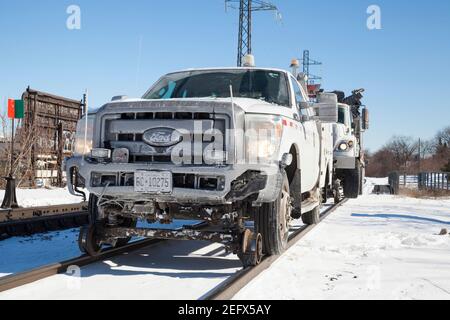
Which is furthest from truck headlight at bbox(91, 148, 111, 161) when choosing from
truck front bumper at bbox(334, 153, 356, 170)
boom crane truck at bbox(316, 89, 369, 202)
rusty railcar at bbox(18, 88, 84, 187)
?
rusty railcar at bbox(18, 88, 84, 187)

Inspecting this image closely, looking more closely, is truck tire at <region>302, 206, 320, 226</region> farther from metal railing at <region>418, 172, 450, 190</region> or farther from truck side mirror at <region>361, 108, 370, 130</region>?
metal railing at <region>418, 172, 450, 190</region>

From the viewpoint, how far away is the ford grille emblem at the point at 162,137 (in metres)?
4.49

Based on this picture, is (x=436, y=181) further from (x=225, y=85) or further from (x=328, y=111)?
(x=225, y=85)

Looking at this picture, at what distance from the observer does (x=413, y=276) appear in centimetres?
460

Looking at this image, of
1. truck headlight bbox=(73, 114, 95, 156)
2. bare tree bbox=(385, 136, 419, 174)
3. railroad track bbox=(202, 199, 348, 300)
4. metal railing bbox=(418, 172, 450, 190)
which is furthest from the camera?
bare tree bbox=(385, 136, 419, 174)

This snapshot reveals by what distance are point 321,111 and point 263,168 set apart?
1.87 m

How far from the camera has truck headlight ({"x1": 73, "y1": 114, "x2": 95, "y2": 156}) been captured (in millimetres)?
4875

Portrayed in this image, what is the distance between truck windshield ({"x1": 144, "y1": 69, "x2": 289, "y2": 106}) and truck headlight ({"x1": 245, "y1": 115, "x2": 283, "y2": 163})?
1.28 meters

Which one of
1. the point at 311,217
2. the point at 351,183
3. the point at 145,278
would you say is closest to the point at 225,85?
the point at 145,278

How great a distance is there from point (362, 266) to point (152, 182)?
7.59ft

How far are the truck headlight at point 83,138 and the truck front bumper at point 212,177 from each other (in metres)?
0.23

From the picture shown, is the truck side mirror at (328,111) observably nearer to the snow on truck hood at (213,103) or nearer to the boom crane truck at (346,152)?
the snow on truck hood at (213,103)

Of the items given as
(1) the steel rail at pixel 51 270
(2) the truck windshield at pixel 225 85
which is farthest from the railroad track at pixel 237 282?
(2) the truck windshield at pixel 225 85
